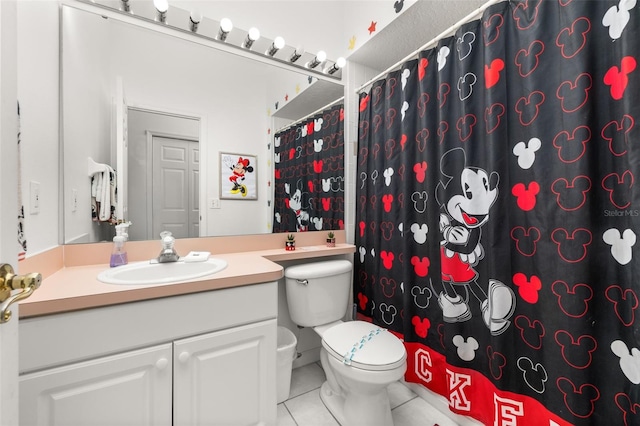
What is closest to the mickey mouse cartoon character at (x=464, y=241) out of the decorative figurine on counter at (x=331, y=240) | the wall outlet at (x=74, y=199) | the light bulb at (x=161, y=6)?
the decorative figurine on counter at (x=331, y=240)

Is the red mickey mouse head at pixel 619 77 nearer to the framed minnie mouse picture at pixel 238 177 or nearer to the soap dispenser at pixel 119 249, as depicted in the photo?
the framed minnie mouse picture at pixel 238 177

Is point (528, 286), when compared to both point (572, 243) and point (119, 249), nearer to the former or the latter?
point (572, 243)

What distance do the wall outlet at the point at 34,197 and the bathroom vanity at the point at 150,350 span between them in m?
0.26

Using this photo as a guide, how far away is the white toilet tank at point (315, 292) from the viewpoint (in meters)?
1.51

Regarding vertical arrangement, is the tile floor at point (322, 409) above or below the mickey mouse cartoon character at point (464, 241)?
below

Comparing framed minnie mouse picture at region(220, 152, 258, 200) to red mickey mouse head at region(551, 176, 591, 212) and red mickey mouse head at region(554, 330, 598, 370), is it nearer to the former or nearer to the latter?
red mickey mouse head at region(551, 176, 591, 212)

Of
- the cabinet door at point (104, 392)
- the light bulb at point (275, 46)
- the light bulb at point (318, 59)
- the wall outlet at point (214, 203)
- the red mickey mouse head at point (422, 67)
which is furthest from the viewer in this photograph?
the light bulb at point (318, 59)

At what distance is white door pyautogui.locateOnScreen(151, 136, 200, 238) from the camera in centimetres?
140

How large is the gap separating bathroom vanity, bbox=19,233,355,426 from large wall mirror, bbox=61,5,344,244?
0.42 metres

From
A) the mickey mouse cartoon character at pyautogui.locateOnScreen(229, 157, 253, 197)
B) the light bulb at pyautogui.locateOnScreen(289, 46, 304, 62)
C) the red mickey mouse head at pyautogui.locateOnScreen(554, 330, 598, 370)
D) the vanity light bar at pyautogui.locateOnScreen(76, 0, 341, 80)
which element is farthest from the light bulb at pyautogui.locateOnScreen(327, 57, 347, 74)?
the red mickey mouse head at pyautogui.locateOnScreen(554, 330, 598, 370)

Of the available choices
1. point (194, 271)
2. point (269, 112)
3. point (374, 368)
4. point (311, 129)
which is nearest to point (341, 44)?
point (311, 129)

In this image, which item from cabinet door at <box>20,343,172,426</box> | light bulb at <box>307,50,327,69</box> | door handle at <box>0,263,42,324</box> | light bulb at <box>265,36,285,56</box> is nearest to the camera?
door handle at <box>0,263,42,324</box>

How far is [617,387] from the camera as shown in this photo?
2.71 feet

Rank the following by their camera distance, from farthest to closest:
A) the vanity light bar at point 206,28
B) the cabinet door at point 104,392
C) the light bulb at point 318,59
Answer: the light bulb at point 318,59 < the vanity light bar at point 206,28 < the cabinet door at point 104,392
